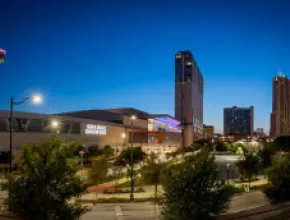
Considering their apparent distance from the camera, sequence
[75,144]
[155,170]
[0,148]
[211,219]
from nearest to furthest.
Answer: [75,144], [211,219], [155,170], [0,148]

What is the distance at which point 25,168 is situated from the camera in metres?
11.1

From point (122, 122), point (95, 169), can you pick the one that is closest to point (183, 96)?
point (122, 122)

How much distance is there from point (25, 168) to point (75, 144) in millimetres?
1863

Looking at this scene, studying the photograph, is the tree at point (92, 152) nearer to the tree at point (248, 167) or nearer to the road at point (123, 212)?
the tree at point (248, 167)

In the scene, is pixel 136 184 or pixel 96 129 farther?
pixel 96 129

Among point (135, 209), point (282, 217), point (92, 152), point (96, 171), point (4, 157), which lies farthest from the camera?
point (92, 152)

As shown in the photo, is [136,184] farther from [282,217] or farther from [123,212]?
[282,217]

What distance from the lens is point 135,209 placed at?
24.8 meters

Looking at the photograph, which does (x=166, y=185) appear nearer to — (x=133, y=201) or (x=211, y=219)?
(x=211, y=219)

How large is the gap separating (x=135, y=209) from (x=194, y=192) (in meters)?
13.2

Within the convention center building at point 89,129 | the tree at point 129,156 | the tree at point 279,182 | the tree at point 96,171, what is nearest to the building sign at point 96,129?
the convention center building at point 89,129

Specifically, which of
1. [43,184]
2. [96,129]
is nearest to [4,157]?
[96,129]

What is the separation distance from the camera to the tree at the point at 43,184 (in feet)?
35.6

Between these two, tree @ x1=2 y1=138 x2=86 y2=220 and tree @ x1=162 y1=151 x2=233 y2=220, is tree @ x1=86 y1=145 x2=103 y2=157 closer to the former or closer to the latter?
tree @ x1=162 y1=151 x2=233 y2=220
